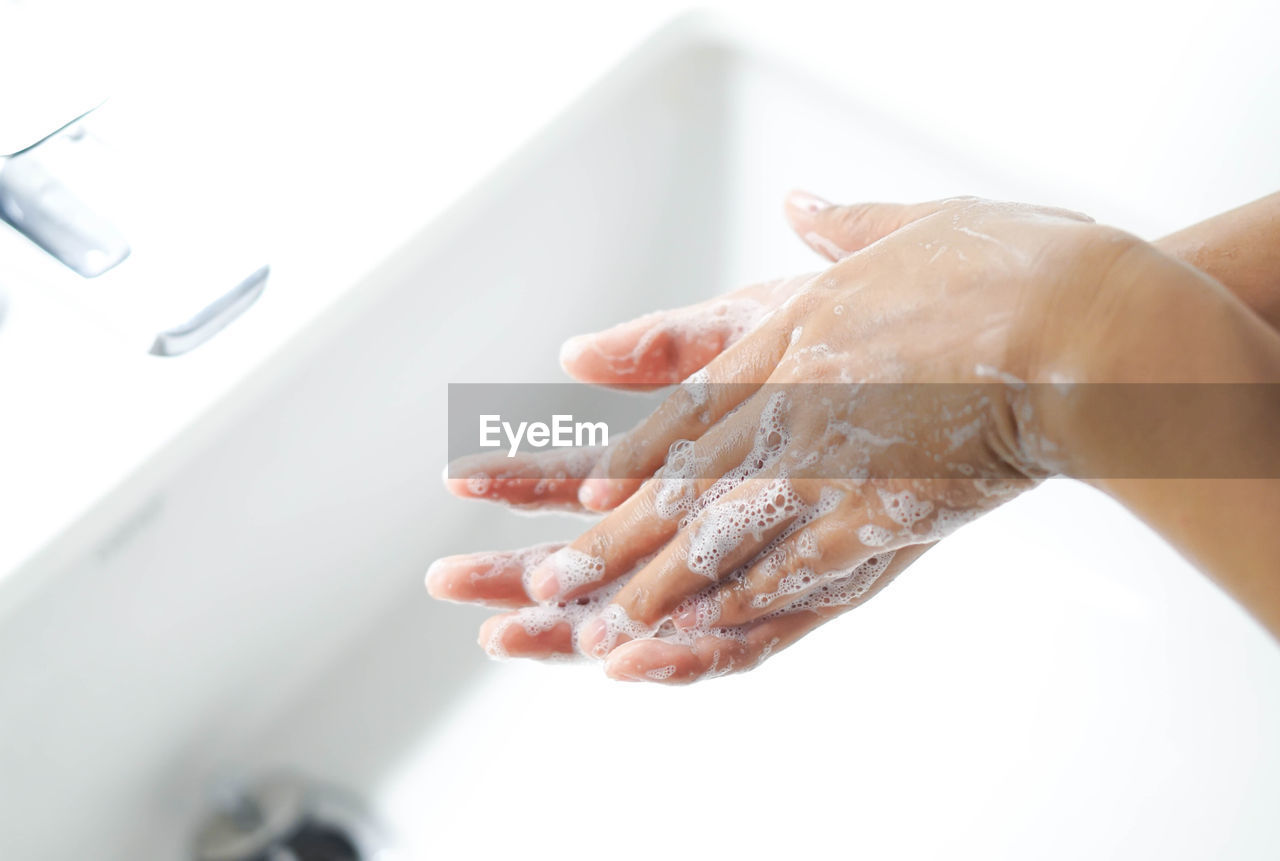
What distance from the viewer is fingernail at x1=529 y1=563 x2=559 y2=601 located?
28.1 inches

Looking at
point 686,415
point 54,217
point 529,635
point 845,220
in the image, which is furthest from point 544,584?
point 54,217

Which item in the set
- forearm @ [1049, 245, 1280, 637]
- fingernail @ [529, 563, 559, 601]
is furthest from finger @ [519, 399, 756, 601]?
forearm @ [1049, 245, 1280, 637]

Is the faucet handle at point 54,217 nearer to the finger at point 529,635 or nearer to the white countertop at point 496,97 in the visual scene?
the white countertop at point 496,97

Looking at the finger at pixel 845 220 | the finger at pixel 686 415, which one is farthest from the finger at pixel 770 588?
the finger at pixel 845 220

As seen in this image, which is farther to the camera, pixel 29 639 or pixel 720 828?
pixel 720 828

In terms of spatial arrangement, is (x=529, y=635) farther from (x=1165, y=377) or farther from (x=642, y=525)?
(x=1165, y=377)

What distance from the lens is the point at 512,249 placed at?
1009 millimetres

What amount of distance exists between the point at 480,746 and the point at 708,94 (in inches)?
27.7

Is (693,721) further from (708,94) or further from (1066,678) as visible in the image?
(708,94)

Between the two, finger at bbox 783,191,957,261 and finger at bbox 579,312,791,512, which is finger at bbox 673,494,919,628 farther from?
finger at bbox 783,191,957,261

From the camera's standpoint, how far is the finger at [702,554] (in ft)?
2.18

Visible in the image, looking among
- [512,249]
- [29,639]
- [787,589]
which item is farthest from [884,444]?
[29,639]

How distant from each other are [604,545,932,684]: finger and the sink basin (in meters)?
0.38

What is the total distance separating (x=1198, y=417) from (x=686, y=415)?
31 centimetres
